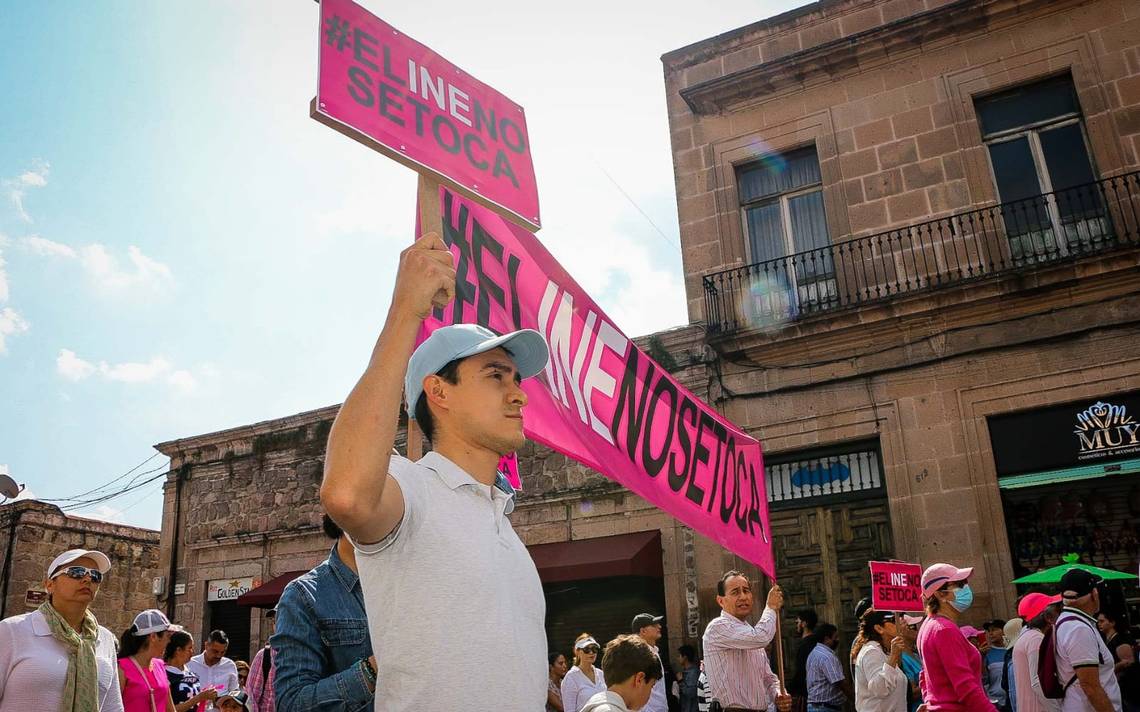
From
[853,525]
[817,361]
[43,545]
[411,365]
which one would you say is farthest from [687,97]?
[43,545]

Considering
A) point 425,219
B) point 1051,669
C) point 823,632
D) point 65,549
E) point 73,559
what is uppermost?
point 65,549

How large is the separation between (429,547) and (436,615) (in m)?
0.14

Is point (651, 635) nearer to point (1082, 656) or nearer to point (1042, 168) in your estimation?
point (1082, 656)

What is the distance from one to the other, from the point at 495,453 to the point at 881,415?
1004 centimetres

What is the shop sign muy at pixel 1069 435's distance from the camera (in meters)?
9.98

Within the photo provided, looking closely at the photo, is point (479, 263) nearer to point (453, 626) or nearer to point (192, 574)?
point (453, 626)

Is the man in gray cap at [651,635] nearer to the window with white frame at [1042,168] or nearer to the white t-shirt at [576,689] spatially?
the white t-shirt at [576,689]

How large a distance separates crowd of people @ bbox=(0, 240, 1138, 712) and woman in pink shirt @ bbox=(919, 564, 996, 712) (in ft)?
0.04

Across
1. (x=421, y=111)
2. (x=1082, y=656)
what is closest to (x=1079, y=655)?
(x=1082, y=656)

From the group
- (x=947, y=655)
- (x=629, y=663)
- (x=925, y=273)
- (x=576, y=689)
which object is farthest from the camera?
(x=925, y=273)

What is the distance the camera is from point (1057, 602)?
5.86m

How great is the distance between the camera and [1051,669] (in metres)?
5.30

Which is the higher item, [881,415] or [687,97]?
[687,97]

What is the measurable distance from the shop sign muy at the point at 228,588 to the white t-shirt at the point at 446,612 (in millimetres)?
15095
